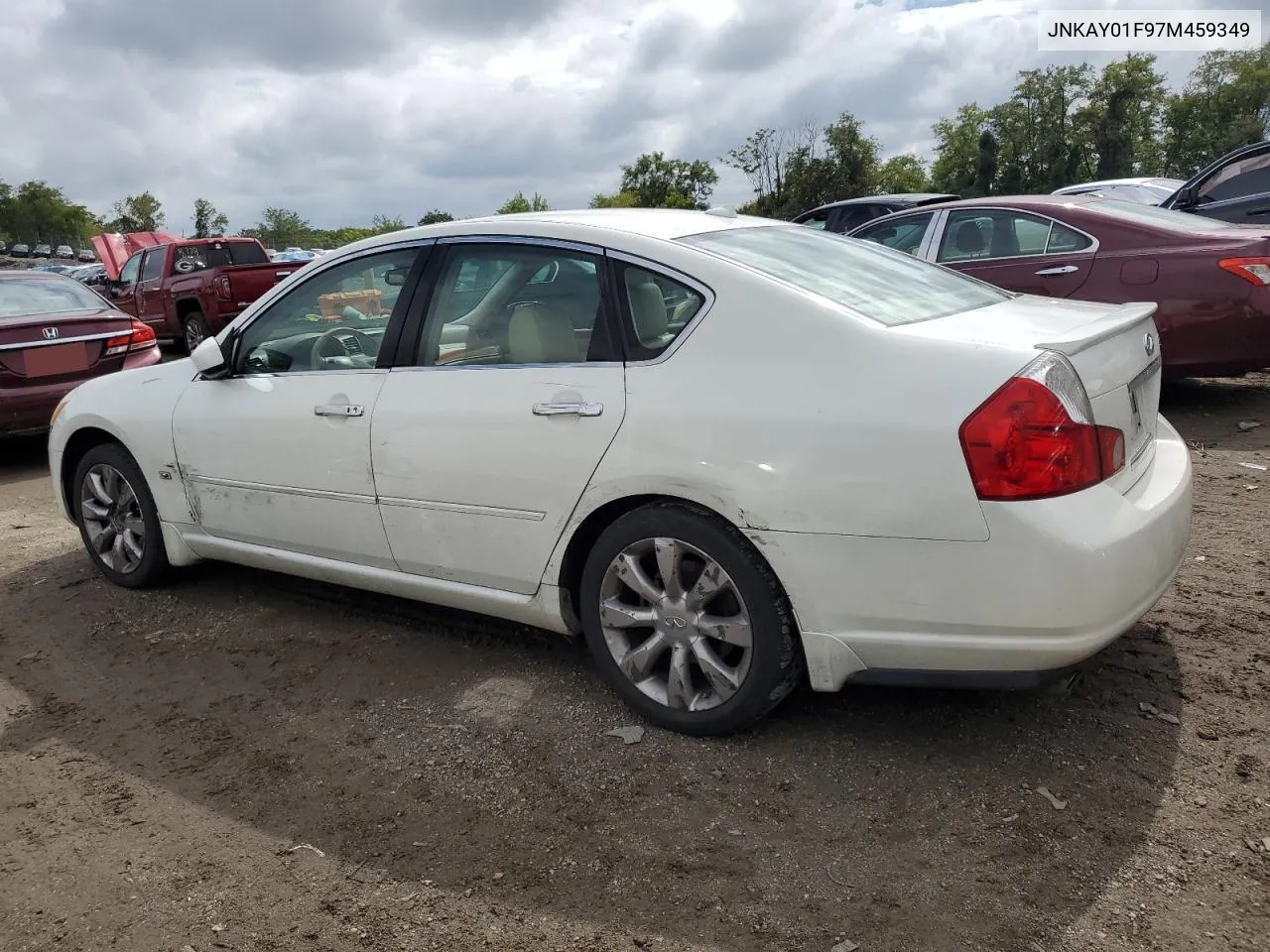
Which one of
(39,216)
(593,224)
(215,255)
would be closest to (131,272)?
(215,255)

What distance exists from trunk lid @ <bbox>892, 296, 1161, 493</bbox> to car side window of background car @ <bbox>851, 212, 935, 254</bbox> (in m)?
4.65

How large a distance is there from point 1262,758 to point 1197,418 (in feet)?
14.8

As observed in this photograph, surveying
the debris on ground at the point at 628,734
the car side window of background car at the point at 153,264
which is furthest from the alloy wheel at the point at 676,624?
the car side window of background car at the point at 153,264

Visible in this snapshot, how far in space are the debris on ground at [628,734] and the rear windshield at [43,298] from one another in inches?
263

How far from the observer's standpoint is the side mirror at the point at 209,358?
4.16 meters

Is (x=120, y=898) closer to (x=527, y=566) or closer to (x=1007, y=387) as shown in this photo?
(x=527, y=566)

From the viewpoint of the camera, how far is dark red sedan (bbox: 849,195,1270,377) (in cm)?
616

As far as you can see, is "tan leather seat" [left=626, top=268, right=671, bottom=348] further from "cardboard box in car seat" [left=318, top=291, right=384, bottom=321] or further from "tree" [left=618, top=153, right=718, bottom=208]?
"tree" [left=618, top=153, right=718, bottom=208]

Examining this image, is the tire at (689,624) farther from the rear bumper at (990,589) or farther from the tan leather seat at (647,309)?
the tan leather seat at (647,309)

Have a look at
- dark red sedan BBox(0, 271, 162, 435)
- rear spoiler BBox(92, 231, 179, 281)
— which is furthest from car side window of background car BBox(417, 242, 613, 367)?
rear spoiler BBox(92, 231, 179, 281)

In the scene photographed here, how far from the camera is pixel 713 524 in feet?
9.42

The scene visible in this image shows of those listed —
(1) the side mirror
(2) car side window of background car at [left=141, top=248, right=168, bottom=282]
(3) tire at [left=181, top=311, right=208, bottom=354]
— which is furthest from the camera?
(2) car side window of background car at [left=141, top=248, right=168, bottom=282]

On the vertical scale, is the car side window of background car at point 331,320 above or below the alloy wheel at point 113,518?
above

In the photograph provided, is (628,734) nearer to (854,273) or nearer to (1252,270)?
(854,273)
